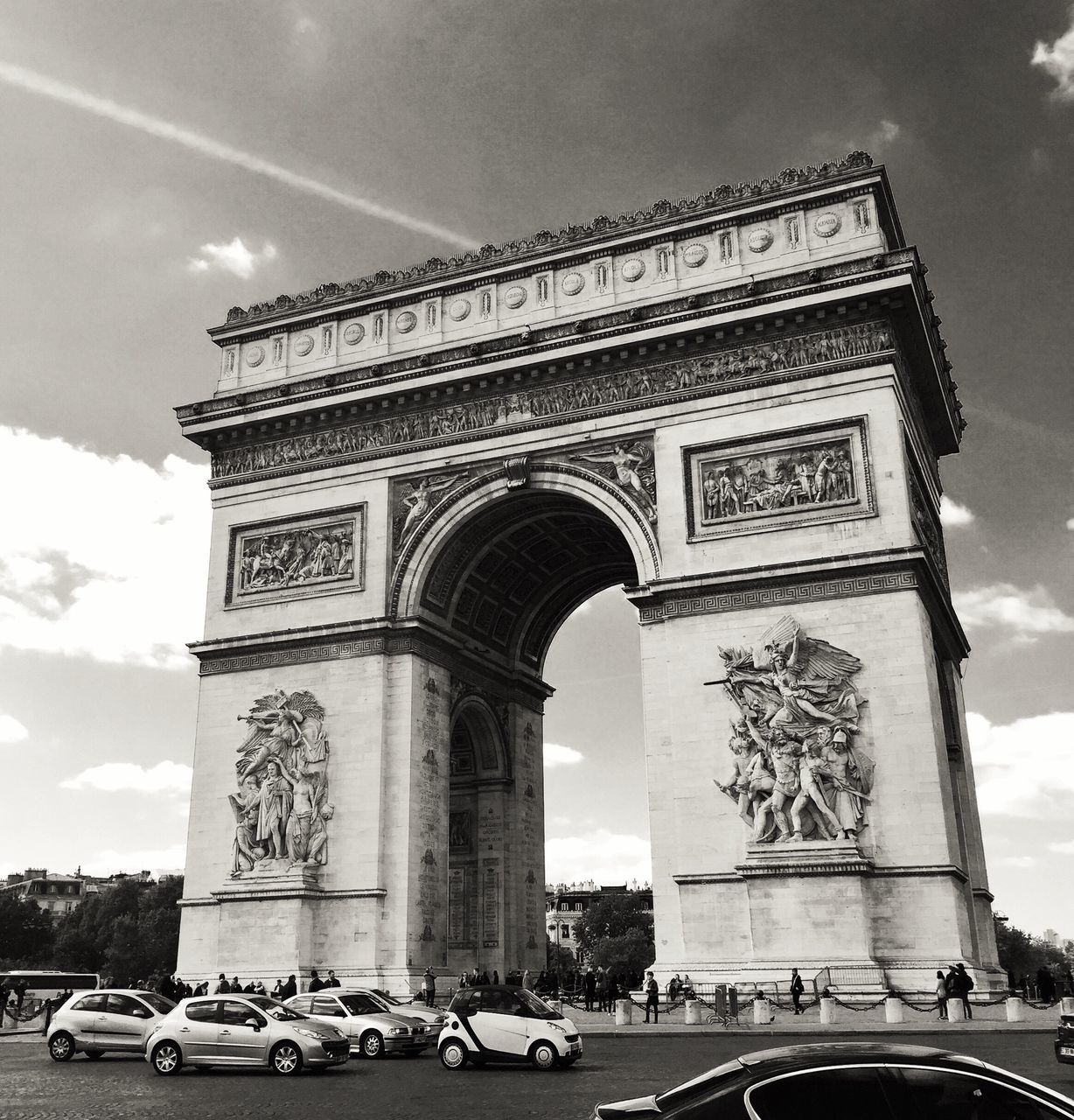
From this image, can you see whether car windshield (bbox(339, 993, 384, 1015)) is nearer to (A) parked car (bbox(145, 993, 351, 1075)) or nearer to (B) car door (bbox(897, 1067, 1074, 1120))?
(A) parked car (bbox(145, 993, 351, 1075))

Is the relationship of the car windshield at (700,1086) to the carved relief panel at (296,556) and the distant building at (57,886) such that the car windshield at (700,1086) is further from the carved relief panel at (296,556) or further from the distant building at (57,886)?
the distant building at (57,886)

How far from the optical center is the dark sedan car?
5.38 meters

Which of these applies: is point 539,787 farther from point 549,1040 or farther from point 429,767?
point 549,1040

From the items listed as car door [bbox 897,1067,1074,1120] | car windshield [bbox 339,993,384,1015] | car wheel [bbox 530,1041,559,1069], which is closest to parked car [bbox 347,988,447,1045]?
car windshield [bbox 339,993,384,1015]

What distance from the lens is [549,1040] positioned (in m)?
17.4

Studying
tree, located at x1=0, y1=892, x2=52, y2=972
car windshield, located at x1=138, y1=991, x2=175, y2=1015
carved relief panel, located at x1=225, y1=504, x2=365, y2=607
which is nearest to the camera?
car windshield, located at x1=138, y1=991, x2=175, y2=1015

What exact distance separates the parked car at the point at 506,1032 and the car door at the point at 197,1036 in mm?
3367

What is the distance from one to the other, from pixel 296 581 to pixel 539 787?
10594 millimetres

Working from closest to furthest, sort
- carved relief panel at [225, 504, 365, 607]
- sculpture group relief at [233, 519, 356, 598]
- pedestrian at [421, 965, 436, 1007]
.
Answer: pedestrian at [421, 965, 436, 1007]
carved relief panel at [225, 504, 365, 607]
sculpture group relief at [233, 519, 356, 598]

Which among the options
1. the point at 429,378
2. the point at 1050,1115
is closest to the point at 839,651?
the point at 429,378

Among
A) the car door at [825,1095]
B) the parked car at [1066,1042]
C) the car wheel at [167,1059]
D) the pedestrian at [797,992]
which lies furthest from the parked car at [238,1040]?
the car door at [825,1095]

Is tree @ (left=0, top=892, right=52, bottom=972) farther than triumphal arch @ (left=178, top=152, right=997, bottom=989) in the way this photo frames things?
Yes

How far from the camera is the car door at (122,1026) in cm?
2045

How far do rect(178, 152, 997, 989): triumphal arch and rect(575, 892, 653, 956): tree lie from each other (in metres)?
73.7
